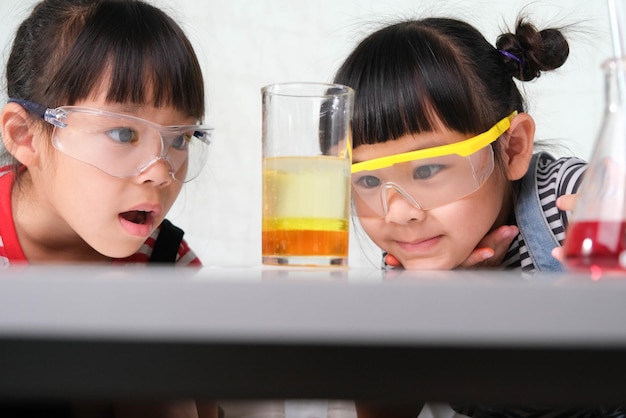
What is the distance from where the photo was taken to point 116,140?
1419mm

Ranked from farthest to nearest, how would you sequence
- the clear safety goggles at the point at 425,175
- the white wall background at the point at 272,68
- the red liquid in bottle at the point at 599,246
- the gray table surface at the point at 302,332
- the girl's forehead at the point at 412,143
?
the white wall background at the point at 272,68 < the girl's forehead at the point at 412,143 < the clear safety goggles at the point at 425,175 < the red liquid in bottle at the point at 599,246 < the gray table surface at the point at 302,332

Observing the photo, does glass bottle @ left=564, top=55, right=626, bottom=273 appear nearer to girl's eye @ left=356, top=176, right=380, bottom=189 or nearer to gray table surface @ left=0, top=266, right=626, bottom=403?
gray table surface @ left=0, top=266, right=626, bottom=403

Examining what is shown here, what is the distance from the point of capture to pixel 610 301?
1.09 feet

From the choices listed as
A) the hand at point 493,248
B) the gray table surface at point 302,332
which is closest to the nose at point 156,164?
the hand at point 493,248

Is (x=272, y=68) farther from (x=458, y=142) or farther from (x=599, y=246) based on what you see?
(x=599, y=246)

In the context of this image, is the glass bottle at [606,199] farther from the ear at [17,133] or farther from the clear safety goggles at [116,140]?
the ear at [17,133]

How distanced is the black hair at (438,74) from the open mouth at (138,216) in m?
0.49

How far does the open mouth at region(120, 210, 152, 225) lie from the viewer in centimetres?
157

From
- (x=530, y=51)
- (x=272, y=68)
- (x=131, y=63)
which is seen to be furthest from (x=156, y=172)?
(x=272, y=68)

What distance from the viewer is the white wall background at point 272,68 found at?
254cm

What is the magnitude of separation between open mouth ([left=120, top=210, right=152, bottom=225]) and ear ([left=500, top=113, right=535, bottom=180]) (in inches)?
31.6

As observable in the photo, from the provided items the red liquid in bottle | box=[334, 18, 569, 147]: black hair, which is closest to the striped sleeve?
box=[334, 18, 569, 147]: black hair

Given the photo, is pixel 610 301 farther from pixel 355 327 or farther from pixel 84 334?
pixel 84 334

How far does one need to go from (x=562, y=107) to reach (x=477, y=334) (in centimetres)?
243
